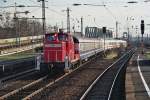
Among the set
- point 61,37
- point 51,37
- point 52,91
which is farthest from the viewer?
point 61,37

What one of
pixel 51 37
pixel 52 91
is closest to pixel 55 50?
pixel 51 37

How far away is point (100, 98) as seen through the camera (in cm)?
1962

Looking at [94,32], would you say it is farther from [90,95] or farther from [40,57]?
[90,95]

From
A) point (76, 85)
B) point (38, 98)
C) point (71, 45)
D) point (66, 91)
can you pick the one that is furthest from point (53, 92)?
point (71, 45)

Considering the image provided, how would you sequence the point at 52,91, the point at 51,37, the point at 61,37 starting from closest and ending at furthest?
1. the point at 52,91
2. the point at 51,37
3. the point at 61,37

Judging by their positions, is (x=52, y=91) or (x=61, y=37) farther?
(x=61, y=37)

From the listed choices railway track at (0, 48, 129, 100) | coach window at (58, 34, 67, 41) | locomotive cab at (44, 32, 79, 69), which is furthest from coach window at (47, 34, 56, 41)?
railway track at (0, 48, 129, 100)

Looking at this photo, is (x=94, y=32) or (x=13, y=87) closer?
(x=13, y=87)

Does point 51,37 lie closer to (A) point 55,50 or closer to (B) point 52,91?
(A) point 55,50

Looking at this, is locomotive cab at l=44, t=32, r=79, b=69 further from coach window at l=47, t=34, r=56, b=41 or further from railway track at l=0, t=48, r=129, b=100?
railway track at l=0, t=48, r=129, b=100

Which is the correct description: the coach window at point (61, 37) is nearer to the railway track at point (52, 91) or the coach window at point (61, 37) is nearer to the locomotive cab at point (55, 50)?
the locomotive cab at point (55, 50)

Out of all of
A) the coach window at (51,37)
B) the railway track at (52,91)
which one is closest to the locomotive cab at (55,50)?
the coach window at (51,37)

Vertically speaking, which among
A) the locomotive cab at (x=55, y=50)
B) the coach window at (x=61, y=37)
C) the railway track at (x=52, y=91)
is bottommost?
the railway track at (x=52, y=91)

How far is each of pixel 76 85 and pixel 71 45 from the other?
26.9 feet
